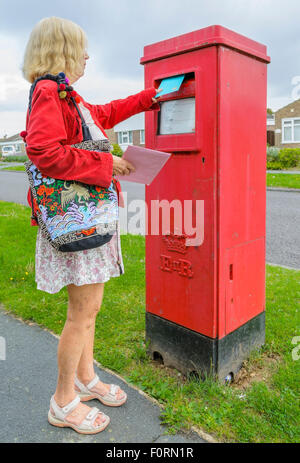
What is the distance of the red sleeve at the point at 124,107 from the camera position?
8.18ft

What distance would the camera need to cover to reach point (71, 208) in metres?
1.97

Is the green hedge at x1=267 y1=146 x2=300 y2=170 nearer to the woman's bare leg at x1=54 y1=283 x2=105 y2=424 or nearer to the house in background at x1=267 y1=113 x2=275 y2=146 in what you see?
the house in background at x1=267 y1=113 x2=275 y2=146

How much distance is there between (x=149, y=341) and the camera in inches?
115

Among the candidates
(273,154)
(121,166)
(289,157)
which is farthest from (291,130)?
(121,166)

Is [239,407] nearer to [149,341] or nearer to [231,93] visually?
[149,341]

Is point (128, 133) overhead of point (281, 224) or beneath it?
overhead

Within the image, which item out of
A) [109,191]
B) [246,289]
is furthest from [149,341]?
[109,191]

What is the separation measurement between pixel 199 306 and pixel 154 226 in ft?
1.94

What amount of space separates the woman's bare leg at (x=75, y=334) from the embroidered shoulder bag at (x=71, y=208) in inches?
11.8

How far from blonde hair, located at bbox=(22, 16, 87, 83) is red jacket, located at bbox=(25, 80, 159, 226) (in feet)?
0.45

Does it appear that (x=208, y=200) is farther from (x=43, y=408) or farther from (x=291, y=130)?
(x=291, y=130)

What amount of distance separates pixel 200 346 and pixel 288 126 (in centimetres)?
2953

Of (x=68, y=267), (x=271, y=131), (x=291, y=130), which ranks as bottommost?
(x=68, y=267)
